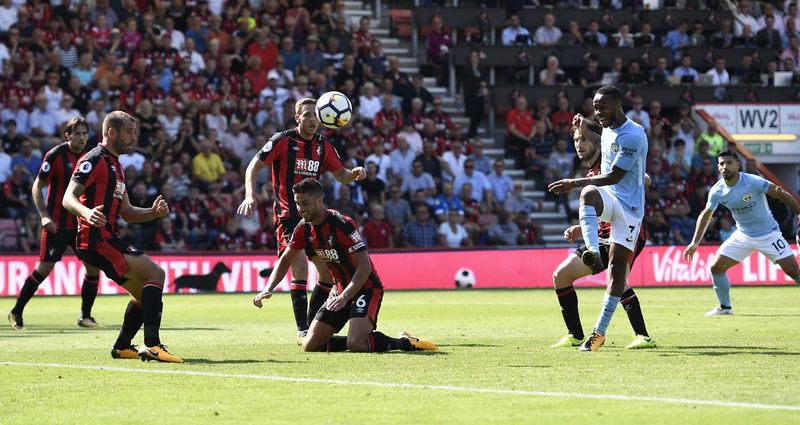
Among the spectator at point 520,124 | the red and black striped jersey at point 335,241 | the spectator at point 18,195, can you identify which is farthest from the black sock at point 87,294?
the spectator at point 520,124

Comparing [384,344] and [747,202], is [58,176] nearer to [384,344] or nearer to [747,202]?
[384,344]

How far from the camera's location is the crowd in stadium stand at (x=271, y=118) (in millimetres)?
27672

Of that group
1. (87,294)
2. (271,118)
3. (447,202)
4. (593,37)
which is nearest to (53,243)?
(87,294)

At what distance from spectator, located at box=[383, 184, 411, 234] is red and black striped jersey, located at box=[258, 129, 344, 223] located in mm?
14958

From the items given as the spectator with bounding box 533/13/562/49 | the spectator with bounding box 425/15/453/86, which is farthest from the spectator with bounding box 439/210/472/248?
the spectator with bounding box 533/13/562/49

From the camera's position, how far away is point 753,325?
15742 mm

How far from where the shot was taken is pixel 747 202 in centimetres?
1886

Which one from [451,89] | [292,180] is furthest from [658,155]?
[292,180]

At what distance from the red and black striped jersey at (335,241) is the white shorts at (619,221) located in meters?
2.26

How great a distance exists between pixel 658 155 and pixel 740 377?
2419 centimetres

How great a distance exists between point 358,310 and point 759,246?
8553 mm

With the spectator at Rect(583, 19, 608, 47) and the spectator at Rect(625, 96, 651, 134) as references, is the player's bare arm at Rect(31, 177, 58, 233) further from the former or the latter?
the spectator at Rect(583, 19, 608, 47)

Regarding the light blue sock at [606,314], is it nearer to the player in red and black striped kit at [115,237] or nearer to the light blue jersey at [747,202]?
the player in red and black striped kit at [115,237]

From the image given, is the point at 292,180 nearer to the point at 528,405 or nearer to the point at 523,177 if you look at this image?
the point at 528,405
